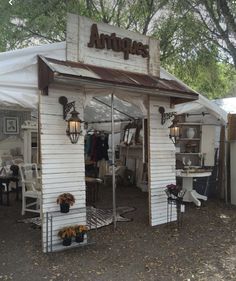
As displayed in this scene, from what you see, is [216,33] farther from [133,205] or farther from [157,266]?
[157,266]

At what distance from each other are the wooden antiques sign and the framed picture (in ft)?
16.9

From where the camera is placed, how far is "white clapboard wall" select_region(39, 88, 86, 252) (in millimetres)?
5062

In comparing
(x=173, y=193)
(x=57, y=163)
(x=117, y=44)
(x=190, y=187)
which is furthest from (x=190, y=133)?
(x=57, y=163)

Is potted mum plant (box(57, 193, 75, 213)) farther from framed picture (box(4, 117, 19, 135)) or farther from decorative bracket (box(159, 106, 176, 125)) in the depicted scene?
framed picture (box(4, 117, 19, 135))

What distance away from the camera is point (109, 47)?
6.02 m

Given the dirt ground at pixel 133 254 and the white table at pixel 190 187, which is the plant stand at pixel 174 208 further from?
the white table at pixel 190 187

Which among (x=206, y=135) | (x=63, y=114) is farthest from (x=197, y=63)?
(x=63, y=114)

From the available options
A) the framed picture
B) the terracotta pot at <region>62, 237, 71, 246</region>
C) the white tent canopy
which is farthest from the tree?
the terracotta pot at <region>62, 237, 71, 246</region>

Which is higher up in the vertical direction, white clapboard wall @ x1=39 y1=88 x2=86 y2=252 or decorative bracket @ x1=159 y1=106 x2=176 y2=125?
decorative bracket @ x1=159 y1=106 x2=176 y2=125

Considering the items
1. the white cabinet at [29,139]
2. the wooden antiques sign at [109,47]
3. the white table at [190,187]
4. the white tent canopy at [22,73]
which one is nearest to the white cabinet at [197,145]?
the white table at [190,187]

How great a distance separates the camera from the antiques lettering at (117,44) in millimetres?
5791

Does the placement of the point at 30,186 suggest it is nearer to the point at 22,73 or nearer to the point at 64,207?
the point at 64,207

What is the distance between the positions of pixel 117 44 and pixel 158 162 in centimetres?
211

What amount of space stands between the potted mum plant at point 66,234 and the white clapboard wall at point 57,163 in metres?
0.10
